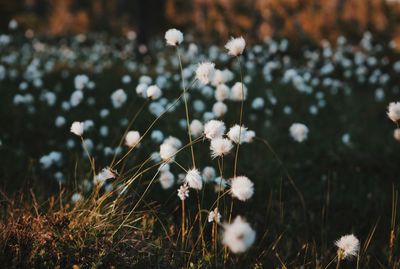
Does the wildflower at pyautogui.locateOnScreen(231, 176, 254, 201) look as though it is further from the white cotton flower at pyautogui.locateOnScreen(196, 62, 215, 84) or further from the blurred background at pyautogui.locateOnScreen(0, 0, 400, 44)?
the blurred background at pyautogui.locateOnScreen(0, 0, 400, 44)

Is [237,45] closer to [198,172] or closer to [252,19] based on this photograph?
[198,172]

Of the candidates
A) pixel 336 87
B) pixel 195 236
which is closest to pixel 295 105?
pixel 336 87

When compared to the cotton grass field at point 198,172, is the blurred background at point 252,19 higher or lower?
higher

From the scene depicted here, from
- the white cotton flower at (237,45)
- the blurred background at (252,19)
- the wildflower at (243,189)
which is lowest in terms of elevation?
the wildflower at (243,189)

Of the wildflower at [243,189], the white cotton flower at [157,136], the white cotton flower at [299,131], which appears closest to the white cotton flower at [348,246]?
the wildflower at [243,189]

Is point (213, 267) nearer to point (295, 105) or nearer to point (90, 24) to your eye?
point (295, 105)

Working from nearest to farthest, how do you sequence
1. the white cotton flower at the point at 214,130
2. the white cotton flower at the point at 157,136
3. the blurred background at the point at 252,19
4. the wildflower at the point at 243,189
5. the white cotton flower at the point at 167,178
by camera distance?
the wildflower at the point at 243,189
the white cotton flower at the point at 214,130
the white cotton flower at the point at 167,178
the white cotton flower at the point at 157,136
the blurred background at the point at 252,19

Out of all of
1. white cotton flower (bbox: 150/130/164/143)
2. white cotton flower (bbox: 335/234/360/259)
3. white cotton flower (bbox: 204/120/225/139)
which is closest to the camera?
white cotton flower (bbox: 335/234/360/259)

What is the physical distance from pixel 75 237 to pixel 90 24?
1788cm

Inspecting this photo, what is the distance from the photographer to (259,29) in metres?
10.9

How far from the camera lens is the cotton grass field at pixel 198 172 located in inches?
85.4

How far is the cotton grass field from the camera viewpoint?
217cm

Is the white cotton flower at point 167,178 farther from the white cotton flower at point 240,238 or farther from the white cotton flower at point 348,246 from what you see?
the white cotton flower at point 240,238

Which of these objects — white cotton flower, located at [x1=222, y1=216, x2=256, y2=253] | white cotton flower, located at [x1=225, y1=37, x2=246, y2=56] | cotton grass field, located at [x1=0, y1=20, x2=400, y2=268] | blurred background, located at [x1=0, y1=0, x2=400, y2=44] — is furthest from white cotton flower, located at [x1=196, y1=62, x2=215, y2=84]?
blurred background, located at [x1=0, y1=0, x2=400, y2=44]
